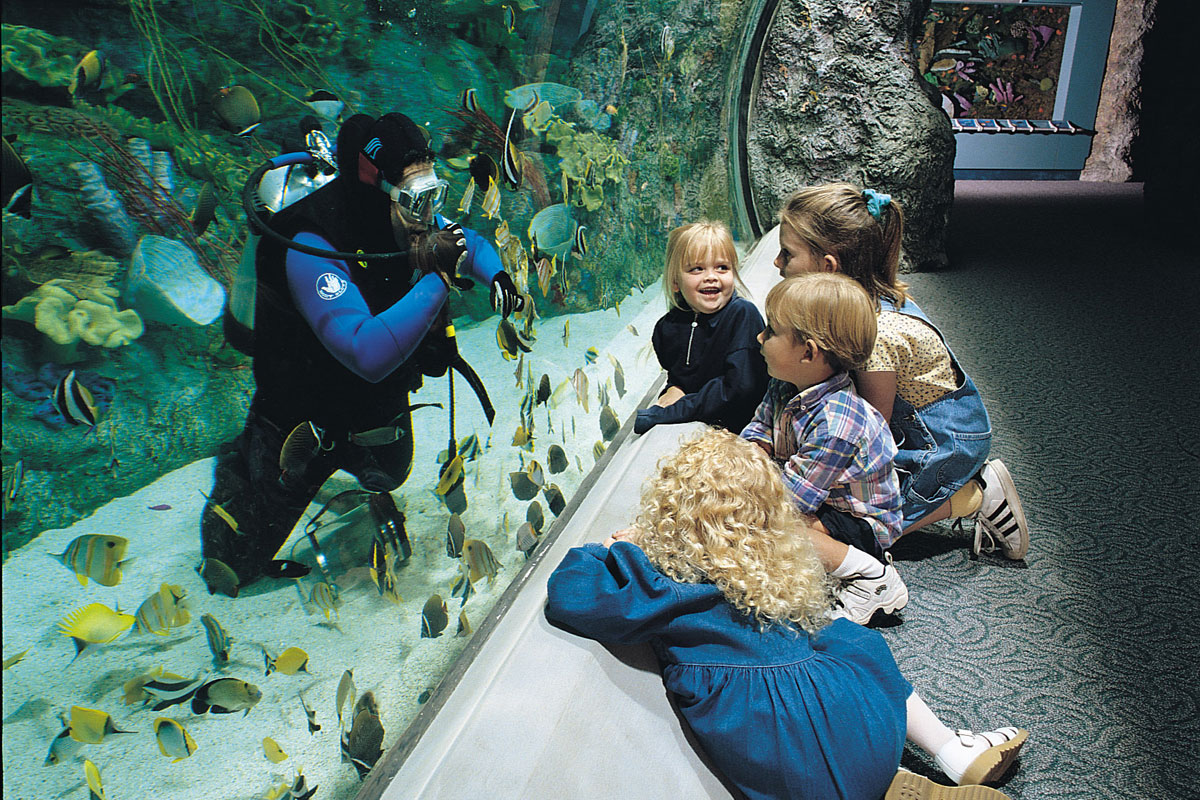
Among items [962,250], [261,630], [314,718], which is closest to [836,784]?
[314,718]

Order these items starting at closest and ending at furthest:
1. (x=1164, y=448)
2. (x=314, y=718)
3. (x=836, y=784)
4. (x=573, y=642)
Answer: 1. (x=314, y=718)
2. (x=836, y=784)
3. (x=573, y=642)
4. (x=1164, y=448)

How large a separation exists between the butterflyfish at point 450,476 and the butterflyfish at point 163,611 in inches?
24.2

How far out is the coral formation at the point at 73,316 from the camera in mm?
755

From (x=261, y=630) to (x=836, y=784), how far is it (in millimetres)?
1083

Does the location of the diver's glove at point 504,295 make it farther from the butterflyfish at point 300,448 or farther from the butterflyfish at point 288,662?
the butterflyfish at point 288,662

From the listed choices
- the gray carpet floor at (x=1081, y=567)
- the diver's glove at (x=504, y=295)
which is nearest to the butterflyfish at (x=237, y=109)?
the diver's glove at (x=504, y=295)

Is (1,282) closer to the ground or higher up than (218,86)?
closer to the ground

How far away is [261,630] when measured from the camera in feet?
3.55

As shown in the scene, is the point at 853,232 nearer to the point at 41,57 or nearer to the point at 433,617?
the point at 433,617

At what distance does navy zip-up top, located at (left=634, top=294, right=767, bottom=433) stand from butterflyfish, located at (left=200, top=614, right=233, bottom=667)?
1.79 meters

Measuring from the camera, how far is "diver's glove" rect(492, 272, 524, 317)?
1629 millimetres

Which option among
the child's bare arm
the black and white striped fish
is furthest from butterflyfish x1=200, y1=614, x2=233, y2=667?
the child's bare arm

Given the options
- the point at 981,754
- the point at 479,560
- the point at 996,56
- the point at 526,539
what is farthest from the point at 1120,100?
the point at 479,560

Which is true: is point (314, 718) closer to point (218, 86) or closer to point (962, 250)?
point (218, 86)
